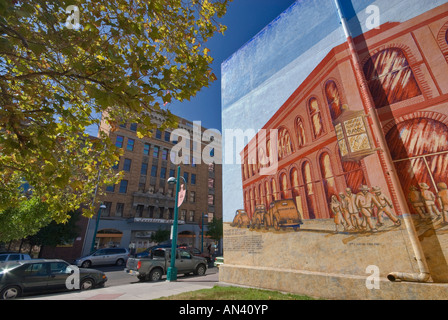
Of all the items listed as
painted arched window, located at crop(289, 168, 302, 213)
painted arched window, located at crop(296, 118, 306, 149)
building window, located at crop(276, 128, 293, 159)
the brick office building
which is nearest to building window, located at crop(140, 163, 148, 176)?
the brick office building

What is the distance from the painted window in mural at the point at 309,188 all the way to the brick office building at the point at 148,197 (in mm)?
19311

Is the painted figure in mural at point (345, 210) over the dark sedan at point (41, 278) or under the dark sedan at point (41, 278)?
over

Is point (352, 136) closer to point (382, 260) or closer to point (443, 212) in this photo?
point (443, 212)

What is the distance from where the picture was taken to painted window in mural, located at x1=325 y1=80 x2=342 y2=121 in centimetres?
680

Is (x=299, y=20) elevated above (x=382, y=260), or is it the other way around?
(x=299, y=20)

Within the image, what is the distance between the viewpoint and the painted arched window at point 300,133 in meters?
7.79

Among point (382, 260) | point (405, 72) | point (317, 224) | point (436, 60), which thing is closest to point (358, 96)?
point (405, 72)

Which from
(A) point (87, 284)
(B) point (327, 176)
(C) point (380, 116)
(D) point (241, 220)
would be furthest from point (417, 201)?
(A) point (87, 284)

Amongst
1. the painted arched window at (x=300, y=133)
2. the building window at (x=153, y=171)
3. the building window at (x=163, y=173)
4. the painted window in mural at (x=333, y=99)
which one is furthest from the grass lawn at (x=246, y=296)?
the building window at (x=163, y=173)

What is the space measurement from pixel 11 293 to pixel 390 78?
48.0 feet

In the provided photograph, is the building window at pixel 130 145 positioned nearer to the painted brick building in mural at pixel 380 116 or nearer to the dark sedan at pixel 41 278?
the dark sedan at pixel 41 278

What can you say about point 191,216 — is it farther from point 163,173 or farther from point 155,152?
point 155,152

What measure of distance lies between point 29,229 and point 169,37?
17.6 metres
